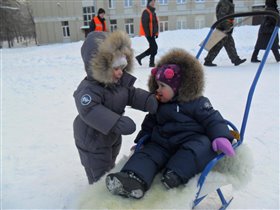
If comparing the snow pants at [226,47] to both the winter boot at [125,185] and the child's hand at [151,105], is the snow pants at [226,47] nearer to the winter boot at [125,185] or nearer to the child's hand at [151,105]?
the child's hand at [151,105]

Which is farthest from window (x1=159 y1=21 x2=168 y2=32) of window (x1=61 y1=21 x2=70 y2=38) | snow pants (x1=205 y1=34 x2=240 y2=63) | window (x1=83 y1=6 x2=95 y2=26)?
snow pants (x1=205 y1=34 x2=240 y2=63)

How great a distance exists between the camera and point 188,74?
1.86m

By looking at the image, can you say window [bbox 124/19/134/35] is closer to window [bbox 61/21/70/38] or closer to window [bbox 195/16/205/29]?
window [bbox 61/21/70/38]

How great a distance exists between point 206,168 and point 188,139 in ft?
0.86

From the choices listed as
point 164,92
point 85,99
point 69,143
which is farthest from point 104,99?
point 69,143

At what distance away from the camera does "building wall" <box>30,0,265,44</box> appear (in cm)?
2452

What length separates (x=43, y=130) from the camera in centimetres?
350

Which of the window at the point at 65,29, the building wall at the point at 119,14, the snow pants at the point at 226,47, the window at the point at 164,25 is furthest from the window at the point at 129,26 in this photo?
the snow pants at the point at 226,47

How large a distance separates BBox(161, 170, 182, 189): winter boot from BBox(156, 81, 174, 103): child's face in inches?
21.1

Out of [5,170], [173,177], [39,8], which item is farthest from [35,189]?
[39,8]

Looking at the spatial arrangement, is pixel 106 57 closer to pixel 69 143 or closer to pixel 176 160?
pixel 176 160

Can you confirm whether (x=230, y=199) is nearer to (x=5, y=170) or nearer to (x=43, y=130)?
(x=5, y=170)

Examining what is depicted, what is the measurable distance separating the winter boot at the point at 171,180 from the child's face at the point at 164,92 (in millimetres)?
536

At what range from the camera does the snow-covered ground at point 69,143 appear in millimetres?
2076
